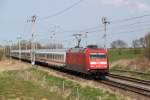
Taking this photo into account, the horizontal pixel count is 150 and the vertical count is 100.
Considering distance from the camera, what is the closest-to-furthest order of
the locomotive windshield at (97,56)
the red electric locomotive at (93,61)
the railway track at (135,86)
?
the railway track at (135,86) < the red electric locomotive at (93,61) < the locomotive windshield at (97,56)

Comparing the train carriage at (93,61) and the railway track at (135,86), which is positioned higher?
the train carriage at (93,61)

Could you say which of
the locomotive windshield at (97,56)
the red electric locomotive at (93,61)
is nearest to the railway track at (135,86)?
the red electric locomotive at (93,61)

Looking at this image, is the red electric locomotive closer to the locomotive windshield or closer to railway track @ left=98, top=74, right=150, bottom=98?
the locomotive windshield

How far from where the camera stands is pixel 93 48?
135 feet

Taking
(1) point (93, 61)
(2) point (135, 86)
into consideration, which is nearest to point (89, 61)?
(1) point (93, 61)

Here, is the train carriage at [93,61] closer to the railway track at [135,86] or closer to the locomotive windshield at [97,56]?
the locomotive windshield at [97,56]

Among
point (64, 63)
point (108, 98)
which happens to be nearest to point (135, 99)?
point (108, 98)

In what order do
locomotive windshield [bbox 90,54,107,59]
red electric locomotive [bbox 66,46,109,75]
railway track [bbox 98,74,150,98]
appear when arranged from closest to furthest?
1. railway track [bbox 98,74,150,98]
2. red electric locomotive [bbox 66,46,109,75]
3. locomotive windshield [bbox 90,54,107,59]

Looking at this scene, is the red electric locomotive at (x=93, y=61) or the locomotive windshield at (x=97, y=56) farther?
the locomotive windshield at (x=97, y=56)

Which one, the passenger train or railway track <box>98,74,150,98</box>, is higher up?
the passenger train

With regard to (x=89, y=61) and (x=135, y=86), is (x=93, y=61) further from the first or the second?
(x=135, y=86)

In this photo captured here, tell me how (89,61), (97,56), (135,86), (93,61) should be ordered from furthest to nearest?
(97,56) → (93,61) → (89,61) → (135,86)

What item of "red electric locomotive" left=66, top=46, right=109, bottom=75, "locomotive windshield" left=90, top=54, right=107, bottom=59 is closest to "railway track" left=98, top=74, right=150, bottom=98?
"red electric locomotive" left=66, top=46, right=109, bottom=75

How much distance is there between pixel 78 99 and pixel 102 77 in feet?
61.1
